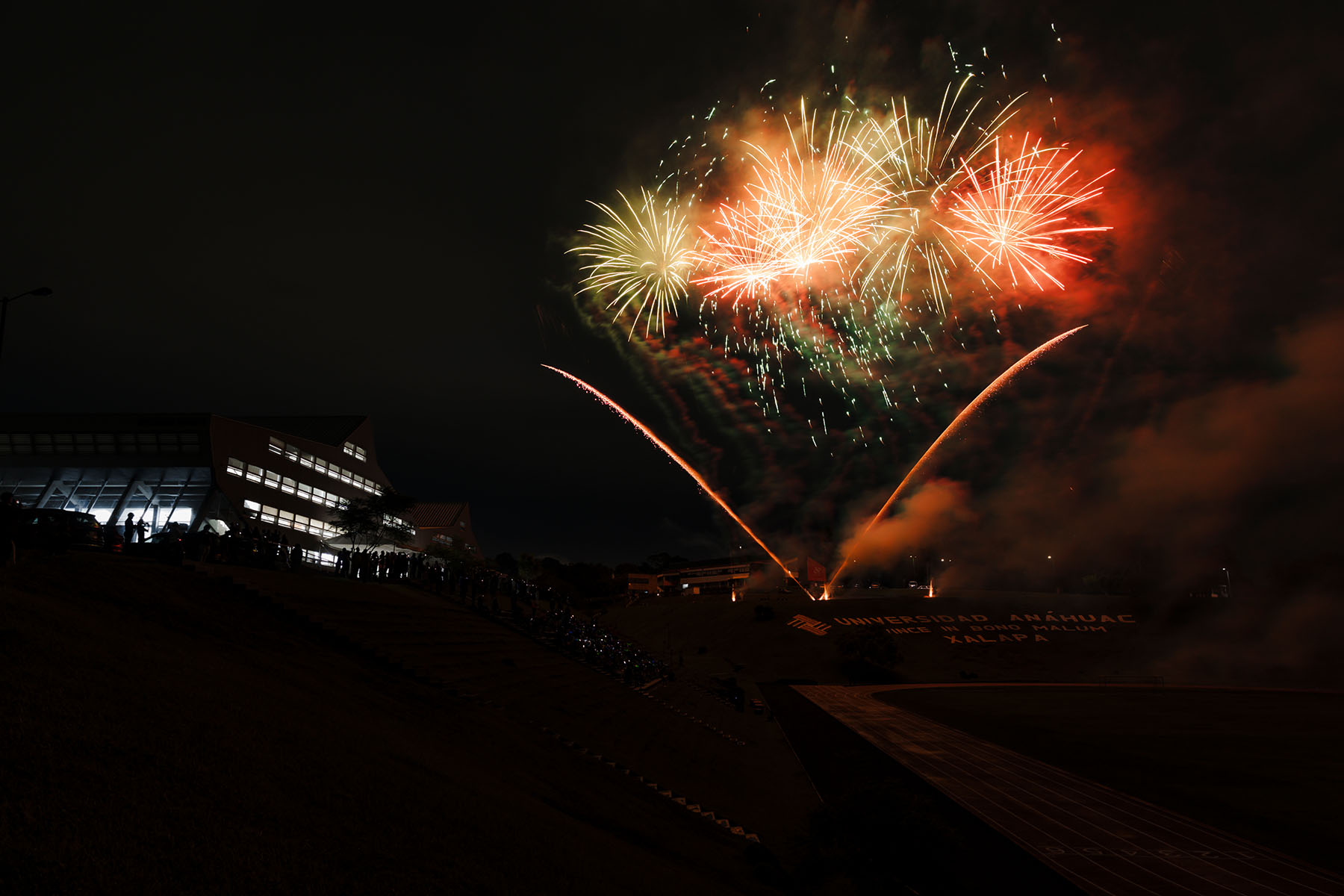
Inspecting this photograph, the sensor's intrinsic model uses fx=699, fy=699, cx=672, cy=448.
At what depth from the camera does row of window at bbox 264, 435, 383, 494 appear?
194 feet

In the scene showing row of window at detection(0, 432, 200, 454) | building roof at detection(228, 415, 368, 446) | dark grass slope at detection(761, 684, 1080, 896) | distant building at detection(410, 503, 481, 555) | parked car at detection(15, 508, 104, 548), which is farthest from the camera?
distant building at detection(410, 503, 481, 555)

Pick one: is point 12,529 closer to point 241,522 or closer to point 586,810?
point 586,810

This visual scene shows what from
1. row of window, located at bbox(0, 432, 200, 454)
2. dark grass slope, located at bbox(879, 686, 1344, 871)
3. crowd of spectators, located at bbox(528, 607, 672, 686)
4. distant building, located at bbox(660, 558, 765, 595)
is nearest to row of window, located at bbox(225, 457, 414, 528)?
row of window, located at bbox(0, 432, 200, 454)

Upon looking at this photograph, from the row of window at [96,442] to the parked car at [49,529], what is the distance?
127 feet

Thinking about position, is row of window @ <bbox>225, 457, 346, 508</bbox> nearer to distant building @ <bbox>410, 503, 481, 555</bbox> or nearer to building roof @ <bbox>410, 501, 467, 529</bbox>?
distant building @ <bbox>410, 503, 481, 555</bbox>

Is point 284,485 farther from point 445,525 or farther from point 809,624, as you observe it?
point 809,624

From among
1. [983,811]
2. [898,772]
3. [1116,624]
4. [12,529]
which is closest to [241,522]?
[12,529]

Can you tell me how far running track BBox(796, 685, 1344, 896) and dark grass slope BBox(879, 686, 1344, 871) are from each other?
37.9 inches

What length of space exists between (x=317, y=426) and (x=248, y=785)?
3028 inches

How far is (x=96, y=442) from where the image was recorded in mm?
50812

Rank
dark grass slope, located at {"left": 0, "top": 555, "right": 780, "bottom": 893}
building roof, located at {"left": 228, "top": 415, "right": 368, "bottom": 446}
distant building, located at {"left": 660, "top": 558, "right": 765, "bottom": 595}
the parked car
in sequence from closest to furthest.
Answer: dark grass slope, located at {"left": 0, "top": 555, "right": 780, "bottom": 893} < the parked car < building roof, located at {"left": 228, "top": 415, "right": 368, "bottom": 446} < distant building, located at {"left": 660, "top": 558, "right": 765, "bottom": 595}

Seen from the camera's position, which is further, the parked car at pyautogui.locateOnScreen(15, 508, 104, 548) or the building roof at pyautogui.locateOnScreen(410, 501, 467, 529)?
the building roof at pyautogui.locateOnScreen(410, 501, 467, 529)

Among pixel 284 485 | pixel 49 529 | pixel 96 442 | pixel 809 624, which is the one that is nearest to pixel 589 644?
pixel 49 529

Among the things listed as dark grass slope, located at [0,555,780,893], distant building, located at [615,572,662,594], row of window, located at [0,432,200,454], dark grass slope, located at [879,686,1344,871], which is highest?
row of window, located at [0,432,200,454]
